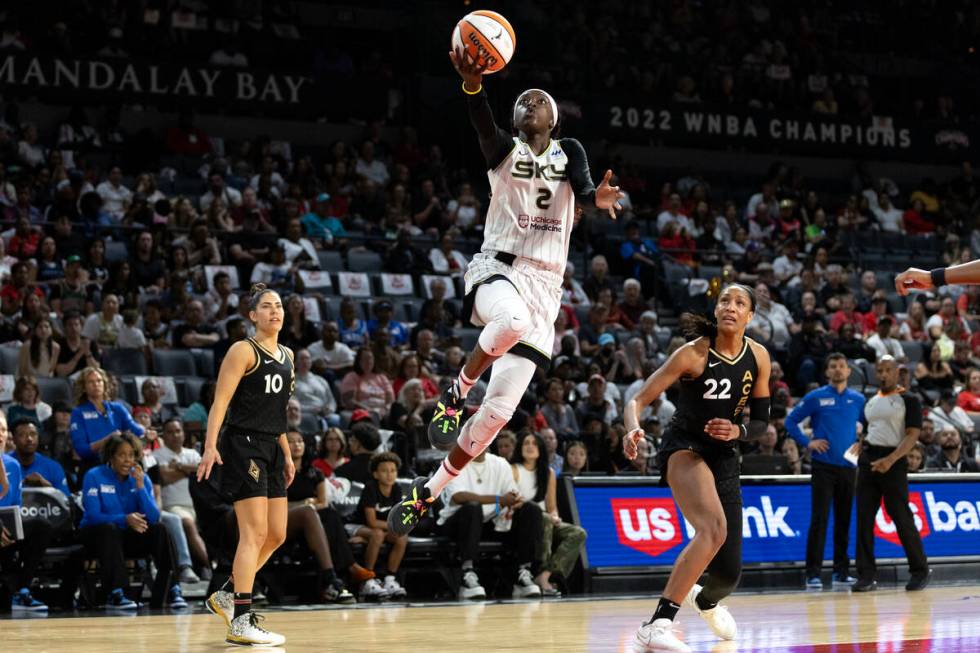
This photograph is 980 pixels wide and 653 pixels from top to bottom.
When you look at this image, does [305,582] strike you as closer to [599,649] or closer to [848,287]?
[599,649]

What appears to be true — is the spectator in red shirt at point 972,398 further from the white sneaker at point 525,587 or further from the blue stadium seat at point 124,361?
the blue stadium seat at point 124,361

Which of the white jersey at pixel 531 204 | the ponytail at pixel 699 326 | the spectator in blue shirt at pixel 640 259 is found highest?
the spectator in blue shirt at pixel 640 259

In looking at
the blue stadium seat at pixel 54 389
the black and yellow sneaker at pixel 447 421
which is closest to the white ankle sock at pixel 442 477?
the black and yellow sneaker at pixel 447 421

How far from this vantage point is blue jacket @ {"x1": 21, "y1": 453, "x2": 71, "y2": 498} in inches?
480

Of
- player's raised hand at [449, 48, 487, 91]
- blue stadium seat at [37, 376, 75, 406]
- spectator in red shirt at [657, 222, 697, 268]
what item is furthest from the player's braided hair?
spectator in red shirt at [657, 222, 697, 268]

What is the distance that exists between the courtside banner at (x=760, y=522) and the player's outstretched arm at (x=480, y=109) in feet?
20.5

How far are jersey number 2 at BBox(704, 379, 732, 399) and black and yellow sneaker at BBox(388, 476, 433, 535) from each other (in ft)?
5.65

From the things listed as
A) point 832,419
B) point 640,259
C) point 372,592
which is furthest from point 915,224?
point 372,592

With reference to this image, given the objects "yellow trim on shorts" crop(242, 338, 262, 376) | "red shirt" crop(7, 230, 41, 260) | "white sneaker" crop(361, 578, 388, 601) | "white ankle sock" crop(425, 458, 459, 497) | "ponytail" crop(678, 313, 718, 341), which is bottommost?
"white sneaker" crop(361, 578, 388, 601)

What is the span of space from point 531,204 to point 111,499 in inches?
218

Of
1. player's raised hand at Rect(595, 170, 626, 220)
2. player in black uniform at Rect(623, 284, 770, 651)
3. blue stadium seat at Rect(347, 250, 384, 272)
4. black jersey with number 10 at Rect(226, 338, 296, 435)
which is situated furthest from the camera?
blue stadium seat at Rect(347, 250, 384, 272)

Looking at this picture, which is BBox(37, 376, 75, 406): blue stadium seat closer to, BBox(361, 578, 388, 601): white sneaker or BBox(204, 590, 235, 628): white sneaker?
BBox(361, 578, 388, 601): white sneaker

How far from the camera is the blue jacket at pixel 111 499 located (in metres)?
11.7

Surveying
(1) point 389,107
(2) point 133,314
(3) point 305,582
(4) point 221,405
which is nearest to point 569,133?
(1) point 389,107
